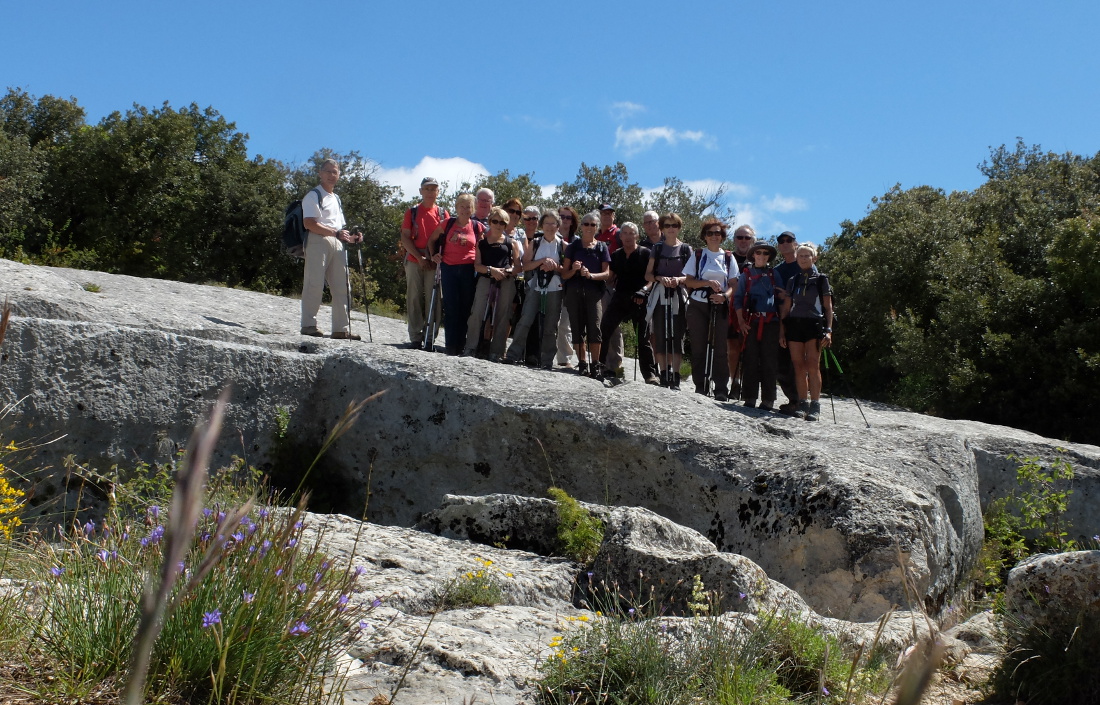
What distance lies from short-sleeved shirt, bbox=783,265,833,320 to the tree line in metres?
9.63

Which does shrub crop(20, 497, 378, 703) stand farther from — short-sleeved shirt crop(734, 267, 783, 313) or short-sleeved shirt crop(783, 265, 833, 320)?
short-sleeved shirt crop(734, 267, 783, 313)

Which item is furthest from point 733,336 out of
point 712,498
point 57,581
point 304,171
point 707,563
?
point 304,171

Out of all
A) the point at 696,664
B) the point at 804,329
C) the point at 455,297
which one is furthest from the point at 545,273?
the point at 696,664

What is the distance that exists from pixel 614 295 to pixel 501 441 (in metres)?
2.79

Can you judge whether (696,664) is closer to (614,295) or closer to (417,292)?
(614,295)

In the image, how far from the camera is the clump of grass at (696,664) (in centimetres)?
323

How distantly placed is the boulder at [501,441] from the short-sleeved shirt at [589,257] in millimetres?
1393

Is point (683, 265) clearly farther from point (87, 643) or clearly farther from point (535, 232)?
point (87, 643)

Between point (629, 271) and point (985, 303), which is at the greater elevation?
point (985, 303)

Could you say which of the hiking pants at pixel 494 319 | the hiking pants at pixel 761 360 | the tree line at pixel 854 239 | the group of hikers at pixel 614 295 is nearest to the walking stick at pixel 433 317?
the group of hikers at pixel 614 295

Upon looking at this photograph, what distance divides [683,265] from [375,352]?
323 centimetres

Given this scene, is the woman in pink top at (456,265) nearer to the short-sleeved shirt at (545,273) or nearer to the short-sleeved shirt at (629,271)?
the short-sleeved shirt at (545,273)

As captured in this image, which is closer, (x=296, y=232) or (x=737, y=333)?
(x=296, y=232)

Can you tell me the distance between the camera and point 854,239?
31594 millimetres
